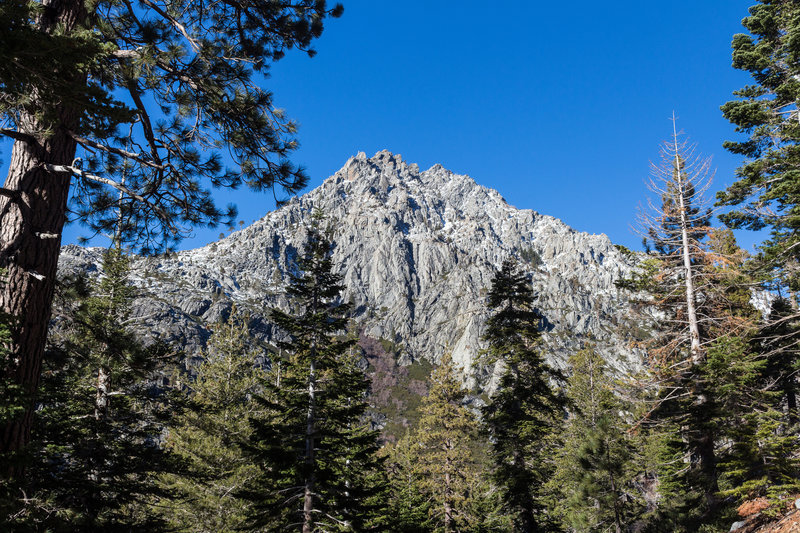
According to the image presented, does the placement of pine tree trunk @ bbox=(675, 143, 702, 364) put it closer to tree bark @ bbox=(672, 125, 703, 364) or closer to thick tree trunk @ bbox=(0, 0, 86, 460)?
tree bark @ bbox=(672, 125, 703, 364)

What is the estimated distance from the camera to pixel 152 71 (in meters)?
5.47

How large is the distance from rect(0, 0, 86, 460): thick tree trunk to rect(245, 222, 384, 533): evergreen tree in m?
8.57

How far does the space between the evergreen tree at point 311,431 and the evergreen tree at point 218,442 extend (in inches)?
99.9

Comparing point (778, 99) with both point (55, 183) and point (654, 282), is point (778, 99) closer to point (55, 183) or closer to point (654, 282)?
point (654, 282)

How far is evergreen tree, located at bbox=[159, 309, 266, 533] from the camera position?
1612 centimetres

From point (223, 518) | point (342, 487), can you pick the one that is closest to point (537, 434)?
point (342, 487)

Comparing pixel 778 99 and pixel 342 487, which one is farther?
pixel 778 99

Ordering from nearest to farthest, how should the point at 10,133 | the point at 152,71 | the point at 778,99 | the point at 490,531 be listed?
the point at 10,133, the point at 152,71, the point at 778,99, the point at 490,531

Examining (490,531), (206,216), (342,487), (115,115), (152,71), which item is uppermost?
(152,71)

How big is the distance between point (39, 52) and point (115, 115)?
0.62 m

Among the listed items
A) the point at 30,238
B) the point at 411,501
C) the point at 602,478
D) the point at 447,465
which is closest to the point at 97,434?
the point at 30,238

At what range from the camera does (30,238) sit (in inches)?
177

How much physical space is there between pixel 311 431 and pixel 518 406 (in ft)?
31.0

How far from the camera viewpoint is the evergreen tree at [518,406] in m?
17.0
